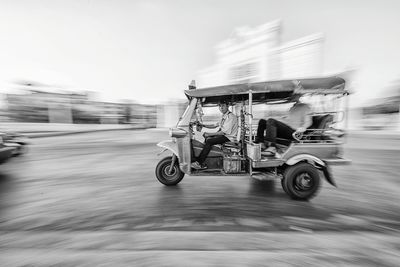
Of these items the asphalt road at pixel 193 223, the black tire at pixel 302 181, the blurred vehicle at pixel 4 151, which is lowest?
the asphalt road at pixel 193 223

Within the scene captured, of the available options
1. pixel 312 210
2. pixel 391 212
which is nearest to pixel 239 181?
pixel 312 210

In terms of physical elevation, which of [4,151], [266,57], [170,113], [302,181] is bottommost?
[302,181]

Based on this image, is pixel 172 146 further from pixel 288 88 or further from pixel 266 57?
pixel 266 57

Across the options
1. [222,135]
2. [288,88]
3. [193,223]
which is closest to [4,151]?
[222,135]

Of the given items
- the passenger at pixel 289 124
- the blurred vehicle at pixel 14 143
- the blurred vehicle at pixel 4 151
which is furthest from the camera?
the blurred vehicle at pixel 14 143

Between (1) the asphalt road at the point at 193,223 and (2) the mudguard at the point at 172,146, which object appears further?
(2) the mudguard at the point at 172,146

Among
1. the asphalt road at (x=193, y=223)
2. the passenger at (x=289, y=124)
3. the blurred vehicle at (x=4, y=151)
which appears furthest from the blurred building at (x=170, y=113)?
the passenger at (x=289, y=124)

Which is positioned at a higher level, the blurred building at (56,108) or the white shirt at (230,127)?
the blurred building at (56,108)

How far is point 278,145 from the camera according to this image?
4965mm

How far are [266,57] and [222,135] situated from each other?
14.3 meters

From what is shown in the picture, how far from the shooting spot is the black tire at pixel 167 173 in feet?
16.6

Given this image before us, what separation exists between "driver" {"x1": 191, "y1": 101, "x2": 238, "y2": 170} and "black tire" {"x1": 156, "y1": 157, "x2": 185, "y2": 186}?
0.44 m

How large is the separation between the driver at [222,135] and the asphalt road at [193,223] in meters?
0.58

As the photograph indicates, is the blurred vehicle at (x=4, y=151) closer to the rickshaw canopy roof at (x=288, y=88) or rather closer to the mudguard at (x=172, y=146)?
the mudguard at (x=172, y=146)
